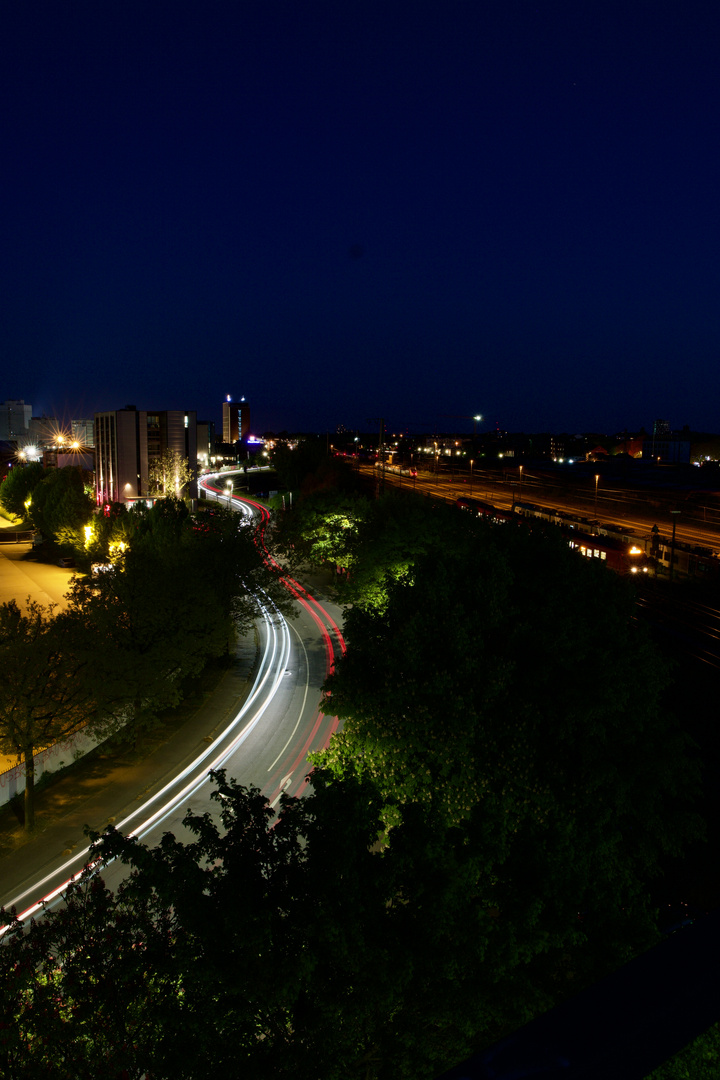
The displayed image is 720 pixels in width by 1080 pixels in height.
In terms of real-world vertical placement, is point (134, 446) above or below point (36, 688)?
above

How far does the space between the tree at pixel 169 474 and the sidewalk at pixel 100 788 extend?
44.5 m

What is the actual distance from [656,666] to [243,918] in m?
11.0

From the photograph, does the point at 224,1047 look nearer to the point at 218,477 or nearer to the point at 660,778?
the point at 660,778

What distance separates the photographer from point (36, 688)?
50.6 ft

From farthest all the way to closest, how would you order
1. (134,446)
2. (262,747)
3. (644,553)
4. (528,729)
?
(134,446), (644,553), (262,747), (528,729)

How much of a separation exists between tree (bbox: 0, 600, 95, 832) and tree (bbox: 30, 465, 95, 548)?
30853mm

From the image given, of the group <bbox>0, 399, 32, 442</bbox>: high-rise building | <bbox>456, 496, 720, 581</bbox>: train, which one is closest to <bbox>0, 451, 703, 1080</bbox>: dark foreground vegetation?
<bbox>456, 496, 720, 581</bbox>: train

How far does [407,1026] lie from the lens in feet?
24.0

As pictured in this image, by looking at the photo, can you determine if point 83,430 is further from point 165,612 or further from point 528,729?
point 528,729

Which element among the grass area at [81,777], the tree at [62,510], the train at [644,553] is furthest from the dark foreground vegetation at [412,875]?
the tree at [62,510]

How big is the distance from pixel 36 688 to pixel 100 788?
11.1ft

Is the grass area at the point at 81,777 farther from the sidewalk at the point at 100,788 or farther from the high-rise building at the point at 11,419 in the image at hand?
the high-rise building at the point at 11,419

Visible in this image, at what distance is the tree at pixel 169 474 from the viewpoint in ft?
213

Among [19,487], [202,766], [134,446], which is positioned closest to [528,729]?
[202,766]
